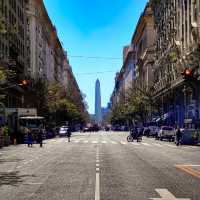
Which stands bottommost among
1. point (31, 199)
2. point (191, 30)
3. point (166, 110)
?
point (31, 199)

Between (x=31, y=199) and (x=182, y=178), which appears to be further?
(x=182, y=178)

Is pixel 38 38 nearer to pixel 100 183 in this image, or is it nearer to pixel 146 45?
pixel 146 45

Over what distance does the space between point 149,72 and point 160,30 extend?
22571 mm

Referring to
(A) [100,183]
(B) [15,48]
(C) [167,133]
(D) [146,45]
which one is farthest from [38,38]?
(A) [100,183]

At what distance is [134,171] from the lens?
1956cm

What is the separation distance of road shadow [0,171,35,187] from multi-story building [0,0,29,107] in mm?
46219

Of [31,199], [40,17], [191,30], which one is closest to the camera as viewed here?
[31,199]

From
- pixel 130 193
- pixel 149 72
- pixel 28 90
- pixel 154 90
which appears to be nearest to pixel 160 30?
pixel 154 90

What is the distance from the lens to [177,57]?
256ft

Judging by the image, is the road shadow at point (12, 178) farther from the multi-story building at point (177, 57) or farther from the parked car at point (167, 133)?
the parked car at point (167, 133)

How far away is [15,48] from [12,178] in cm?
6423

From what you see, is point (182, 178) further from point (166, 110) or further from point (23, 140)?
point (166, 110)

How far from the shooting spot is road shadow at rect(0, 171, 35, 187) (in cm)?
1568

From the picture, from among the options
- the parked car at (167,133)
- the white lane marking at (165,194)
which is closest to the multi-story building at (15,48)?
the parked car at (167,133)
